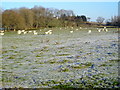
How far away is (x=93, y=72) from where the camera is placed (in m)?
9.94

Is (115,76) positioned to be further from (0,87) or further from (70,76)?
(0,87)

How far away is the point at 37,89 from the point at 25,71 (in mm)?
3221

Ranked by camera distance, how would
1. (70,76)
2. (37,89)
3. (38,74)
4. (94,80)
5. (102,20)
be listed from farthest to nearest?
(102,20)
(38,74)
(70,76)
(94,80)
(37,89)

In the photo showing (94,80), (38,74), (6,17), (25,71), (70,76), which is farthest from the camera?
(6,17)

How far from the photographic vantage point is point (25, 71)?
11.0 metres

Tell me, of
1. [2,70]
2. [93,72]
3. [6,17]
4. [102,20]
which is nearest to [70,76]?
[93,72]

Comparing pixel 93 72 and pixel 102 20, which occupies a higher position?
pixel 102 20

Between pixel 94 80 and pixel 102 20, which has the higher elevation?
pixel 102 20

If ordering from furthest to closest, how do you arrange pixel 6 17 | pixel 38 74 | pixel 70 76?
pixel 6 17
pixel 38 74
pixel 70 76

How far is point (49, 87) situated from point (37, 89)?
53cm

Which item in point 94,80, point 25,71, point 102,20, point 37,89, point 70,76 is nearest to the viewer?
point 37,89

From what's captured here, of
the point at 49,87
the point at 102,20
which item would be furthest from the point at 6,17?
the point at 102,20

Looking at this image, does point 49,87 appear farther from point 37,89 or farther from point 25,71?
point 25,71

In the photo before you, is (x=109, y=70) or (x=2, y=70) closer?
(x=109, y=70)
